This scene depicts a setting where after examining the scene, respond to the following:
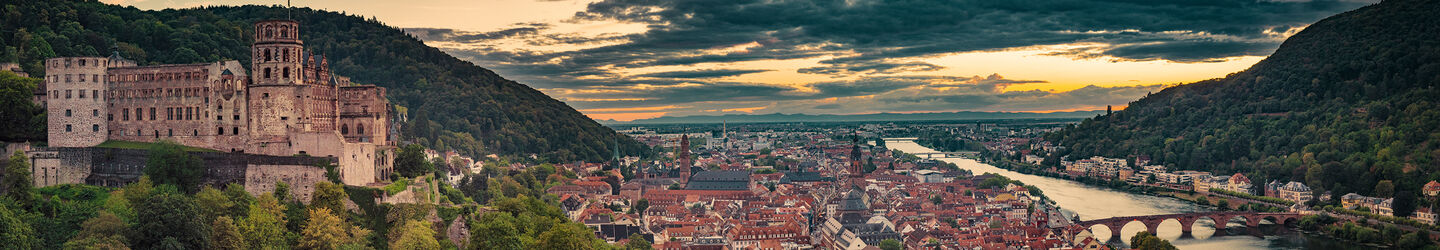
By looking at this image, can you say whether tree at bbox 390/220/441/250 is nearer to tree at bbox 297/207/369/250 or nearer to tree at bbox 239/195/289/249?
tree at bbox 297/207/369/250

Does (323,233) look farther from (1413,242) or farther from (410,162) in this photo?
(1413,242)

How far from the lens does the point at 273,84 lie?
34156 mm

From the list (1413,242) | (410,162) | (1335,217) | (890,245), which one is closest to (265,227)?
(410,162)

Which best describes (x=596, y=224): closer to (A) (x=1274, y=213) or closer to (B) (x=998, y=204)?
(B) (x=998, y=204)

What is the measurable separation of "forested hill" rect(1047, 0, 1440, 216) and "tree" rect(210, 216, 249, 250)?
2678 inches

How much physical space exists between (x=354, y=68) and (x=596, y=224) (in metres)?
42.0

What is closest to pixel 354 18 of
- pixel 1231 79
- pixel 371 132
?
pixel 371 132

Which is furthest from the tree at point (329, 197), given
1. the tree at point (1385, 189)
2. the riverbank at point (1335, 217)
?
the tree at point (1385, 189)

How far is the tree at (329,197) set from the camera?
3167 centimetres

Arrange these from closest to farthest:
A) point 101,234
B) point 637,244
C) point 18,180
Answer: point 101,234
point 18,180
point 637,244

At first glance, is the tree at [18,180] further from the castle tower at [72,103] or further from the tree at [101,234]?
the tree at [101,234]

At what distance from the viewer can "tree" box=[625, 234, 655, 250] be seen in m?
47.7

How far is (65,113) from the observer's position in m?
34.1

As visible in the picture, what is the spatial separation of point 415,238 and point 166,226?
646 cm
